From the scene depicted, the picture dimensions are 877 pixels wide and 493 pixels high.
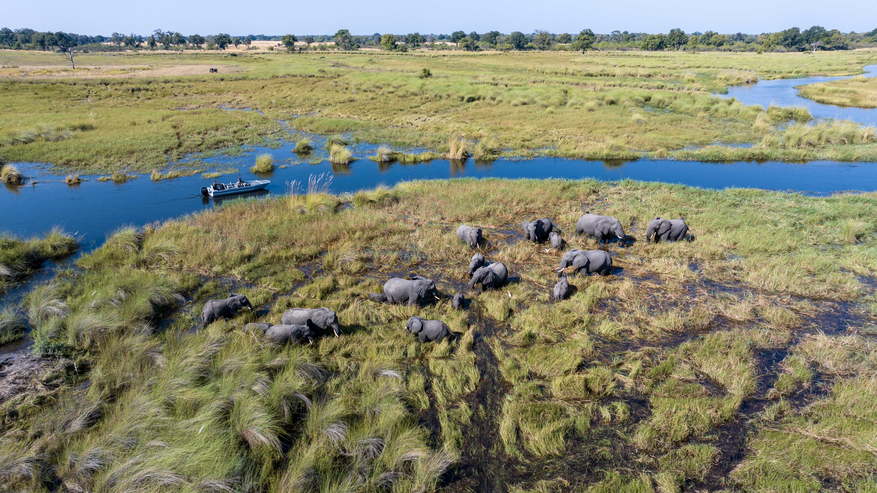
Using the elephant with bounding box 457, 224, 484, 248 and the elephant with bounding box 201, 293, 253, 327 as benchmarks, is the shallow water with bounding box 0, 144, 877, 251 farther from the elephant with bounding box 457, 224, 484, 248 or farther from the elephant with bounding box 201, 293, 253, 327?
the elephant with bounding box 457, 224, 484, 248

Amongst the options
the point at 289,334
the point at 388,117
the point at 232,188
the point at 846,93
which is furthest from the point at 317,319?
the point at 846,93

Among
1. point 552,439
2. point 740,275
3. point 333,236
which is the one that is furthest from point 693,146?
point 552,439

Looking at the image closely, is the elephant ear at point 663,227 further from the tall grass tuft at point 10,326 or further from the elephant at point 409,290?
the tall grass tuft at point 10,326

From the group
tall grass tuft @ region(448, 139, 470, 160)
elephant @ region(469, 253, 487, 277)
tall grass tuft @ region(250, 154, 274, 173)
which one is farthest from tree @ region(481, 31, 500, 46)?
elephant @ region(469, 253, 487, 277)

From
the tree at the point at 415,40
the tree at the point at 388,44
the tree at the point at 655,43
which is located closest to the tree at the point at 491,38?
the tree at the point at 415,40

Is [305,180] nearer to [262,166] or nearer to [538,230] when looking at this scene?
[262,166]

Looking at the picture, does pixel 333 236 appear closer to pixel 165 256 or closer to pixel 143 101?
pixel 165 256
